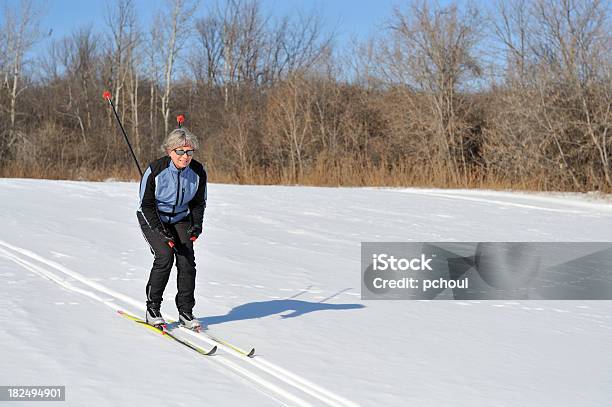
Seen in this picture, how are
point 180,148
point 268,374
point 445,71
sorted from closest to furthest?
point 268,374 → point 180,148 → point 445,71

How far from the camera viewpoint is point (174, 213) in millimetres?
5426

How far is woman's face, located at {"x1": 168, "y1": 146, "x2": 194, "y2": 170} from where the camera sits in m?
5.21

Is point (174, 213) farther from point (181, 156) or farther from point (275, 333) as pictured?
point (275, 333)

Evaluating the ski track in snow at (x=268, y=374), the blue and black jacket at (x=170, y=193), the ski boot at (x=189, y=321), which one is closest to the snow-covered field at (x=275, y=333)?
the ski track in snow at (x=268, y=374)

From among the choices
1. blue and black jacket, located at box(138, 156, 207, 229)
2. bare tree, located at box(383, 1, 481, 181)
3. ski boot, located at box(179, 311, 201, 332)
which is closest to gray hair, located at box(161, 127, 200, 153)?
blue and black jacket, located at box(138, 156, 207, 229)

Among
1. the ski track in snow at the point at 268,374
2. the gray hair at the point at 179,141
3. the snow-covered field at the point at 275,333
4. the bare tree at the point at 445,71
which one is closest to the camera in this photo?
the ski track in snow at the point at 268,374

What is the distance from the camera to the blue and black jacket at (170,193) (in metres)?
5.27

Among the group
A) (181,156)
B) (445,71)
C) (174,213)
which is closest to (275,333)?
(174,213)

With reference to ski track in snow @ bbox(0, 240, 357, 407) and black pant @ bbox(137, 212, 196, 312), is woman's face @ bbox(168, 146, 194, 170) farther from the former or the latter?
ski track in snow @ bbox(0, 240, 357, 407)

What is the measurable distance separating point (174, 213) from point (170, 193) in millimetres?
174

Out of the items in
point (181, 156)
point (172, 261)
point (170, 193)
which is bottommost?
point (172, 261)

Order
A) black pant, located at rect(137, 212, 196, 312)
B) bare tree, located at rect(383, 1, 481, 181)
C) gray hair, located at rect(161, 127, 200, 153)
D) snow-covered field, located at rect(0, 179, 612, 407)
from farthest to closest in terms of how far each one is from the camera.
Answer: bare tree, located at rect(383, 1, 481, 181) → black pant, located at rect(137, 212, 196, 312) → gray hair, located at rect(161, 127, 200, 153) → snow-covered field, located at rect(0, 179, 612, 407)

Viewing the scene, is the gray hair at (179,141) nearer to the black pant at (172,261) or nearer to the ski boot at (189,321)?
the black pant at (172,261)

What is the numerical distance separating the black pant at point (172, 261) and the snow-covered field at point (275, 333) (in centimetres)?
32
